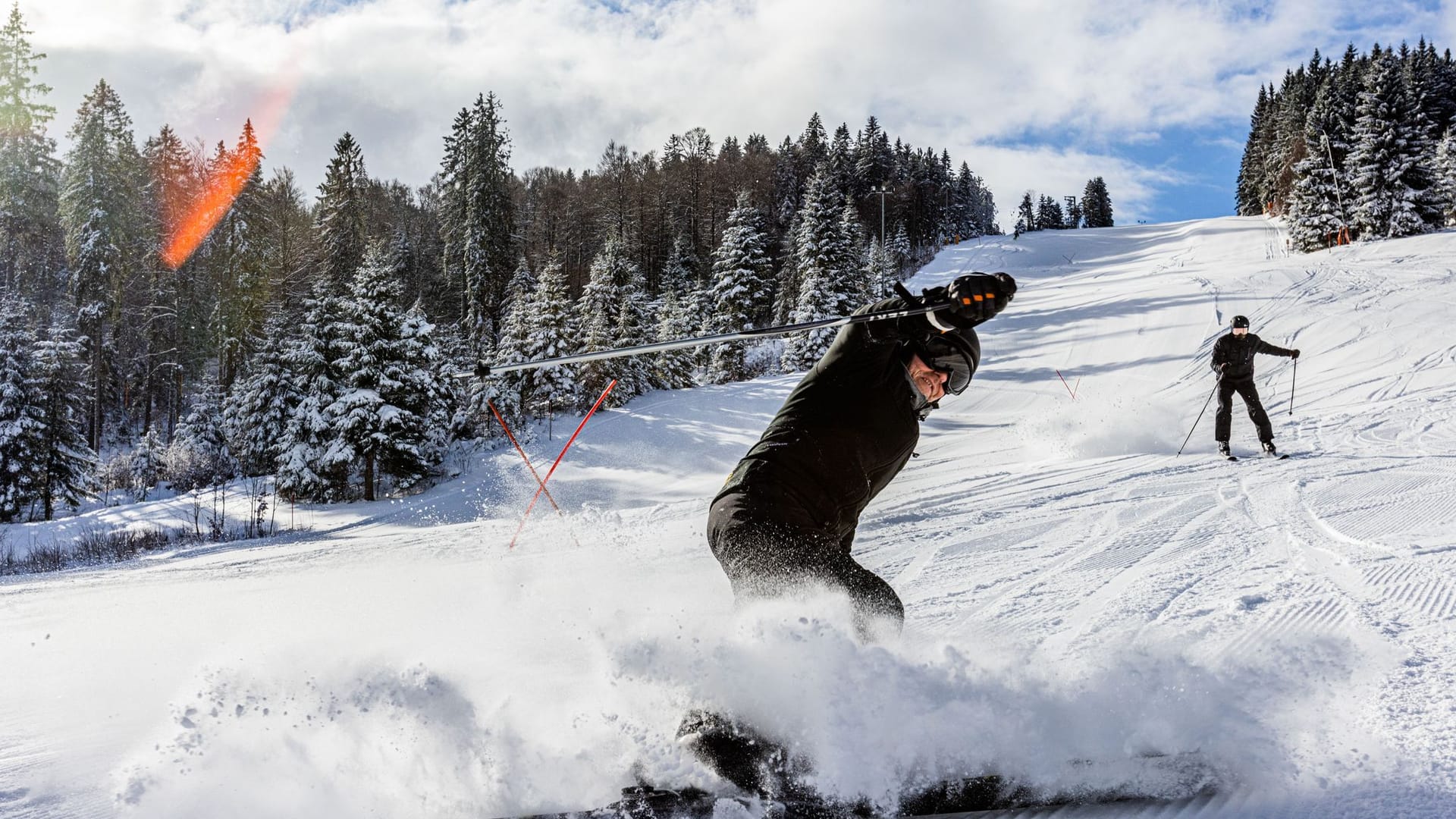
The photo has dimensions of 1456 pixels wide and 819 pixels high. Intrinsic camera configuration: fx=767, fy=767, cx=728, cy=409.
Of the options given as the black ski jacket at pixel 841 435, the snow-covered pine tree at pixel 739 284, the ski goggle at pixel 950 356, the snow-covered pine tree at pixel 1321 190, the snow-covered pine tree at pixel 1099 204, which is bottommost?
the black ski jacket at pixel 841 435

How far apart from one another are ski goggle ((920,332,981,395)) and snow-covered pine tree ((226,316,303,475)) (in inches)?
972

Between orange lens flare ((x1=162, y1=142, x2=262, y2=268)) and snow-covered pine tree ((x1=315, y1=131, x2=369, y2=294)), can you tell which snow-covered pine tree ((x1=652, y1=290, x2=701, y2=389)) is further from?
orange lens flare ((x1=162, y1=142, x2=262, y2=268))

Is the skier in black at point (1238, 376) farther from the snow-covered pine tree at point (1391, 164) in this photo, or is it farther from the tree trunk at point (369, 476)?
the snow-covered pine tree at point (1391, 164)

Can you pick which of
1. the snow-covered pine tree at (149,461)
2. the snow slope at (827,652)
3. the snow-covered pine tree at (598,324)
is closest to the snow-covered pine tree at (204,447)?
the snow-covered pine tree at (149,461)

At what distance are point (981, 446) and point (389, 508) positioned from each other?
12.2 m

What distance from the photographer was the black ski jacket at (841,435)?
9.31 ft

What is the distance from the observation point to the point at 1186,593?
4562 millimetres

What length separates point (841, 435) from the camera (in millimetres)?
2887

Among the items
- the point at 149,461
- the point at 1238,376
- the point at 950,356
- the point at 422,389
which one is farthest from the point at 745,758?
the point at 149,461

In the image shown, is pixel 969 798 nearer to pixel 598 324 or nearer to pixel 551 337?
pixel 551 337

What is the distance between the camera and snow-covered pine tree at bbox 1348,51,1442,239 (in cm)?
3425

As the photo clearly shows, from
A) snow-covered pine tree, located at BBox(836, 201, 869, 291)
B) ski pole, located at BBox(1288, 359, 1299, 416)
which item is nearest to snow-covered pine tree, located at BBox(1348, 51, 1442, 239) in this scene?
snow-covered pine tree, located at BBox(836, 201, 869, 291)

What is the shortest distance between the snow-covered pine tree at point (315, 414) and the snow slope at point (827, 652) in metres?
9.96

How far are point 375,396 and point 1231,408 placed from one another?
60.6ft
